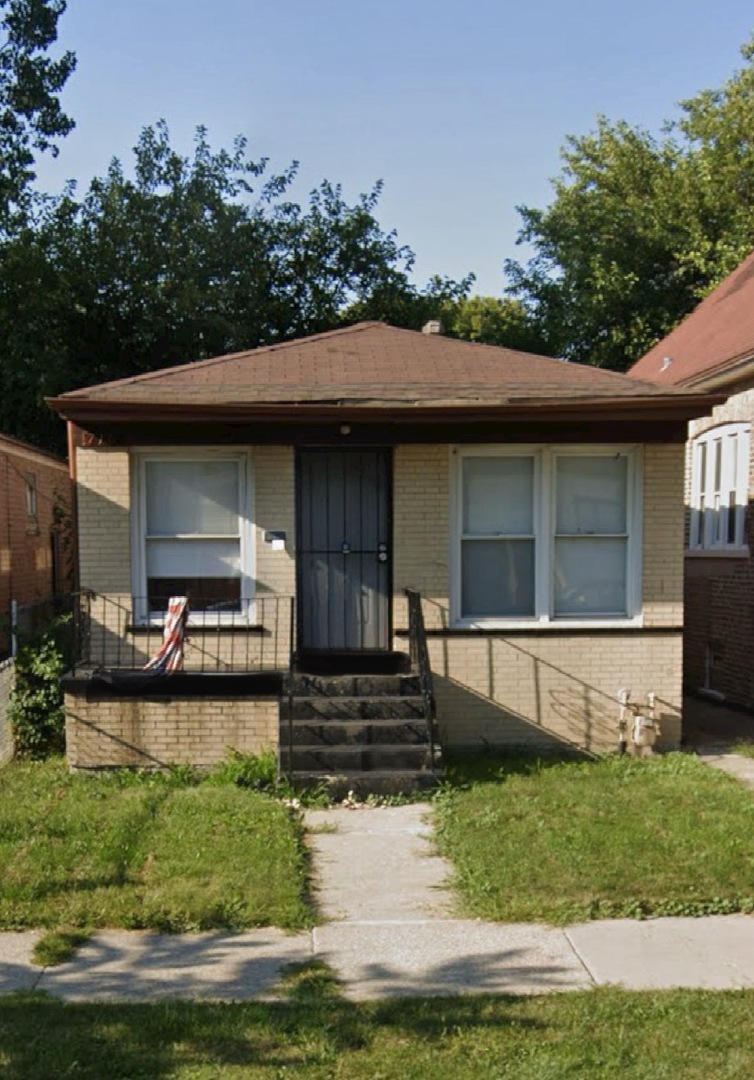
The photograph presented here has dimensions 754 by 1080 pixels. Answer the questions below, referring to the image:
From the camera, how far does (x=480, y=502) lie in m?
9.90

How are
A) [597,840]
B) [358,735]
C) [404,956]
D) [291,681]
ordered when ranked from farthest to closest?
[291,681] → [358,735] → [597,840] → [404,956]

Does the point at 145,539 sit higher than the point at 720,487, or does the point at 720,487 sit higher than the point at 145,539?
the point at 720,487

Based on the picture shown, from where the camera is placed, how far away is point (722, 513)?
1349 cm

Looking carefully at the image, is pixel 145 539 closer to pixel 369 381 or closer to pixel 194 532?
pixel 194 532

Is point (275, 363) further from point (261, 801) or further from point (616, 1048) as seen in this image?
point (616, 1048)

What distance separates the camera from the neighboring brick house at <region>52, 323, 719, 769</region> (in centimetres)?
946

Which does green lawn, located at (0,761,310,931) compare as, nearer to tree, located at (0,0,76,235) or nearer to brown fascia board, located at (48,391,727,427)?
brown fascia board, located at (48,391,727,427)

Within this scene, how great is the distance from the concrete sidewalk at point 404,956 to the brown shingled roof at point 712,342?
674 centimetres

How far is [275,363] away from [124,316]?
14.2m

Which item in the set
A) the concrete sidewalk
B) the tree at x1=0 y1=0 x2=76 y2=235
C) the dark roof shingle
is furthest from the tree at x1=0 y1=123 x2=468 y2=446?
the concrete sidewalk

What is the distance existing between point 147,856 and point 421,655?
321 cm

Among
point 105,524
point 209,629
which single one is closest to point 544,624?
point 209,629

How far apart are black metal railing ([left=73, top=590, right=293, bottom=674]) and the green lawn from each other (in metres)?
1.27

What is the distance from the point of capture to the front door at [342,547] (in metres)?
9.96
